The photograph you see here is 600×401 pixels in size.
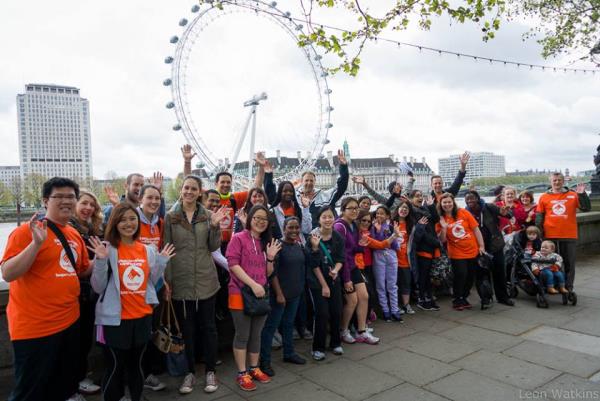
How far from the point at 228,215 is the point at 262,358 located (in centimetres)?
153

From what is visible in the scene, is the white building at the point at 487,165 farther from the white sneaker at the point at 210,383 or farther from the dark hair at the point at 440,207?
the white sneaker at the point at 210,383

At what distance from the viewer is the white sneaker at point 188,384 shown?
3.58m

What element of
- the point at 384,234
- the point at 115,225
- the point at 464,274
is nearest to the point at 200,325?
the point at 115,225

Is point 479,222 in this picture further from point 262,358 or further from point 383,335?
point 262,358

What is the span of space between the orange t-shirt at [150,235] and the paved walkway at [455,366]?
1.26 metres

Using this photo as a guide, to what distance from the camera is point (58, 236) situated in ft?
9.82

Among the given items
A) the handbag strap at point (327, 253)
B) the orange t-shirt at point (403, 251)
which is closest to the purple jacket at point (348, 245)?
the handbag strap at point (327, 253)

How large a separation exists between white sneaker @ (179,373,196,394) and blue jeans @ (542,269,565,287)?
16.1 ft

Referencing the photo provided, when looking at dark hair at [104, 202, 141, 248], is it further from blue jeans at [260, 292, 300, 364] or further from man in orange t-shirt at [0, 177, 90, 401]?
blue jeans at [260, 292, 300, 364]

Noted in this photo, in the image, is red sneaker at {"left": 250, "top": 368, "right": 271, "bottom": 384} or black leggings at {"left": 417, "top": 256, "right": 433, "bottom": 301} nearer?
red sneaker at {"left": 250, "top": 368, "right": 271, "bottom": 384}

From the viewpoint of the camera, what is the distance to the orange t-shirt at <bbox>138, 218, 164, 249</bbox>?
12.3ft

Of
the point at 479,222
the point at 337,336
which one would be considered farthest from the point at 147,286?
the point at 479,222

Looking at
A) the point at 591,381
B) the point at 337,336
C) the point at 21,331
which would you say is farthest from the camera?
the point at 337,336

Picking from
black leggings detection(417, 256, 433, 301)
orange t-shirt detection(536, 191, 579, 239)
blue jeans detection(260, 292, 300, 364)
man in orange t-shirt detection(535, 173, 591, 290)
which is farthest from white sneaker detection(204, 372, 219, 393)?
orange t-shirt detection(536, 191, 579, 239)
